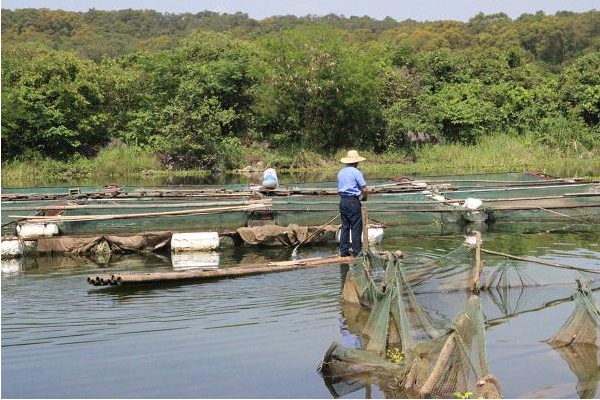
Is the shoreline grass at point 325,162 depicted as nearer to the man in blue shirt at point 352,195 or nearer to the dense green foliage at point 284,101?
the dense green foliage at point 284,101

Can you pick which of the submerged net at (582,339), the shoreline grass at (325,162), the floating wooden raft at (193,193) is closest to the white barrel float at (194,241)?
the floating wooden raft at (193,193)

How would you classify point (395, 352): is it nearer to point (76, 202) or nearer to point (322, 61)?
point (76, 202)

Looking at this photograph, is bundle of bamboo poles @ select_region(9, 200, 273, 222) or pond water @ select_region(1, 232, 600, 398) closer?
pond water @ select_region(1, 232, 600, 398)

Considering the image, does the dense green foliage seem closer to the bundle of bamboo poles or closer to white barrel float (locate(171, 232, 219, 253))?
the bundle of bamboo poles

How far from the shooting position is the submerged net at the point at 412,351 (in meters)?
6.15

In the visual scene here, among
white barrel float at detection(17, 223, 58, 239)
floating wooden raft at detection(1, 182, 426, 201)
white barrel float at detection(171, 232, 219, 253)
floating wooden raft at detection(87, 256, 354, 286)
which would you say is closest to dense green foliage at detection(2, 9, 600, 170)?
A: floating wooden raft at detection(1, 182, 426, 201)

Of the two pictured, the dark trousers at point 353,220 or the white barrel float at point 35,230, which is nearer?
the dark trousers at point 353,220

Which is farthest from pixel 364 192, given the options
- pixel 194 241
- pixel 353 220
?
pixel 194 241

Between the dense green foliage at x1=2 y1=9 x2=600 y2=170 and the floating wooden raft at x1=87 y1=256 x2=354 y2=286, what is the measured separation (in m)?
22.5

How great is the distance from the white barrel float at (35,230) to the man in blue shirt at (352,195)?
544cm

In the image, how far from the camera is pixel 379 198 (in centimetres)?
1706

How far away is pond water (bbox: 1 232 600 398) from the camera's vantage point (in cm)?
706

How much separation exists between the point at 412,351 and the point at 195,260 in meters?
7.14

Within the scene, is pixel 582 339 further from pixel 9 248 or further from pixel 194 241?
pixel 9 248
